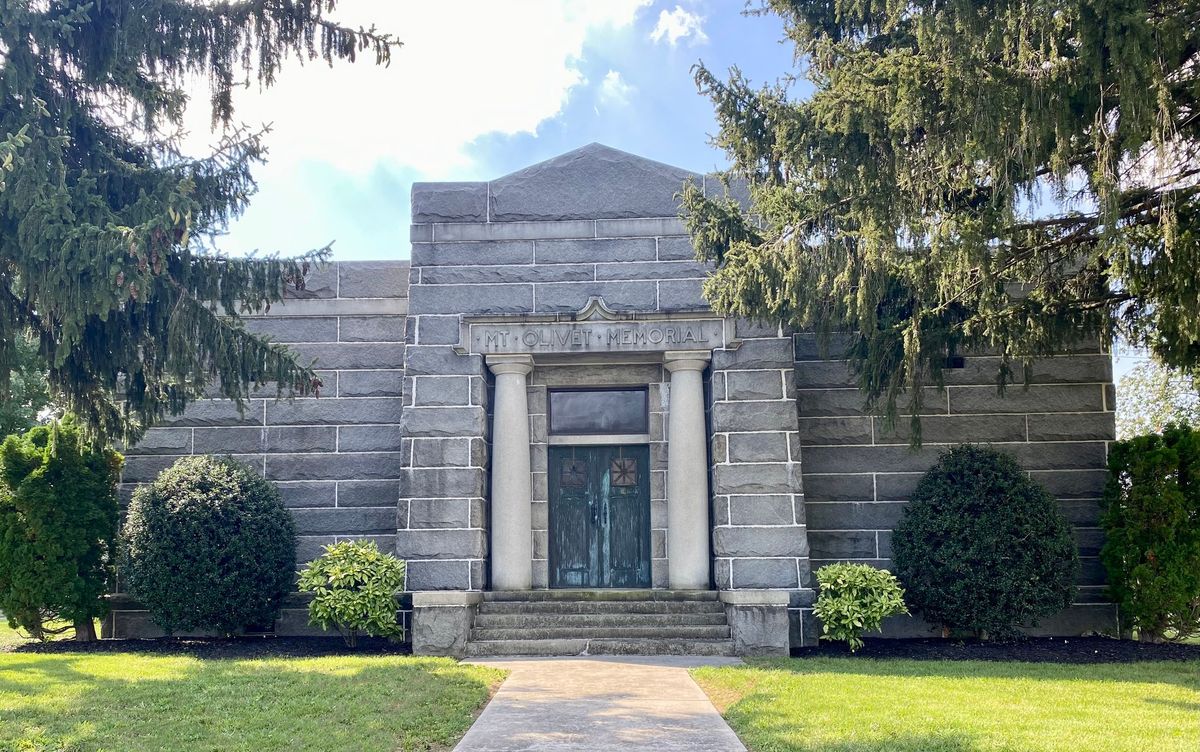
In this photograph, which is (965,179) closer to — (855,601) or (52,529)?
(855,601)

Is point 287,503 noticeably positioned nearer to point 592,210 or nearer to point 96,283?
point 96,283

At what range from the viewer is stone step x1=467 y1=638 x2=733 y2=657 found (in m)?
10.8

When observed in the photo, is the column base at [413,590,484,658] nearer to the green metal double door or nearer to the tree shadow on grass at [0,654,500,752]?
the tree shadow on grass at [0,654,500,752]

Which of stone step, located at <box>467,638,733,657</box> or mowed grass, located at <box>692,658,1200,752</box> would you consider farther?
stone step, located at <box>467,638,733,657</box>

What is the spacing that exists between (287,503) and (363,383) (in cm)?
188

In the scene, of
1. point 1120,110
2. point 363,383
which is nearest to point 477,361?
point 363,383

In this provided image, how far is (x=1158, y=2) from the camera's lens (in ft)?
23.0

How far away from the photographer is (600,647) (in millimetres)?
10812

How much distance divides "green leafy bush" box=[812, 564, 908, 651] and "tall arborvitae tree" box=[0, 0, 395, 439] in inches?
252

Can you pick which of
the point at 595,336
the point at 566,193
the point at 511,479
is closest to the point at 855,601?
the point at 511,479

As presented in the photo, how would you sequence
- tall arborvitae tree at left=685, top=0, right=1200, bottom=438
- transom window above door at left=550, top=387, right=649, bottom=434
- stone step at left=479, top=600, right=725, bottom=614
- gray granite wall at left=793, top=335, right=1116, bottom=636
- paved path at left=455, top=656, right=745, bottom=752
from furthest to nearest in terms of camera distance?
transom window above door at left=550, top=387, right=649, bottom=434, gray granite wall at left=793, top=335, right=1116, bottom=636, stone step at left=479, top=600, right=725, bottom=614, tall arborvitae tree at left=685, top=0, right=1200, bottom=438, paved path at left=455, top=656, right=745, bottom=752

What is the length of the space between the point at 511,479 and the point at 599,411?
1793 mm

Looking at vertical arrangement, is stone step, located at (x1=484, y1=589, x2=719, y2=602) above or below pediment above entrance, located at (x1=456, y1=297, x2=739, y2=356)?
below

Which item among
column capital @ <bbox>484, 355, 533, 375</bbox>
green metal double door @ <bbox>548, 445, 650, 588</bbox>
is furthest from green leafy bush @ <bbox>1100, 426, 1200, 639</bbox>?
column capital @ <bbox>484, 355, 533, 375</bbox>
